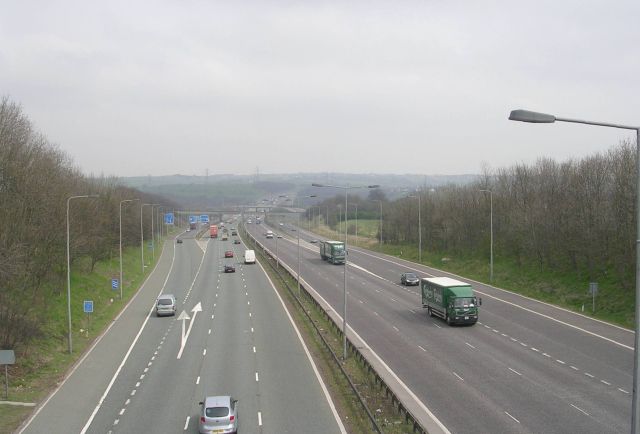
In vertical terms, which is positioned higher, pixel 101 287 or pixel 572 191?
pixel 572 191

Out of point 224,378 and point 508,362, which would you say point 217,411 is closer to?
point 224,378

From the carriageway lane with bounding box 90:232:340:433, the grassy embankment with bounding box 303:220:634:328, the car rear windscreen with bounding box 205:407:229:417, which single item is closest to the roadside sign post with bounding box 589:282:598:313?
the grassy embankment with bounding box 303:220:634:328

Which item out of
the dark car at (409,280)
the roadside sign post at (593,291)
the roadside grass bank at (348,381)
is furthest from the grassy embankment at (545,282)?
the roadside grass bank at (348,381)

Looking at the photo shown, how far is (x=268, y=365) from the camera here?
31547 mm

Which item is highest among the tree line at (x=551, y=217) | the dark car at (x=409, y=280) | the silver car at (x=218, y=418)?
the tree line at (x=551, y=217)

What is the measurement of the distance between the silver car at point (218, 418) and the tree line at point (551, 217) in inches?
1415

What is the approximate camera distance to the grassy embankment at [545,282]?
4463 centimetres

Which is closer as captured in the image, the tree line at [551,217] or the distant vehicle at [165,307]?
the distant vehicle at [165,307]

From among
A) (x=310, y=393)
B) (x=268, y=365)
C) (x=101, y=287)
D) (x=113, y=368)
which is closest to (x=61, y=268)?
(x=101, y=287)

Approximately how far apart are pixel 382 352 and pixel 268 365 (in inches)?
251

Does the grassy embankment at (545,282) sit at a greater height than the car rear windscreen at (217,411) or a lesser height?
lesser

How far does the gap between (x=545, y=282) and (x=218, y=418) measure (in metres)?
44.2

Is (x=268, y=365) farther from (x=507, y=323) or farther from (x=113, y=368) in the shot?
(x=507, y=323)

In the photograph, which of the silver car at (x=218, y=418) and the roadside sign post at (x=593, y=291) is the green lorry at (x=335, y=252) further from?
the silver car at (x=218, y=418)
